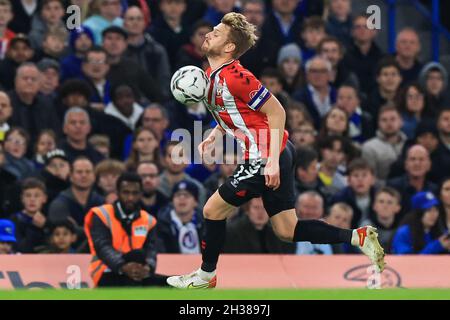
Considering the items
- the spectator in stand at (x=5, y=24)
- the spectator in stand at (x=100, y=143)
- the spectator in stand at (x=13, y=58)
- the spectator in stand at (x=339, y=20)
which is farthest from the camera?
the spectator in stand at (x=339, y=20)

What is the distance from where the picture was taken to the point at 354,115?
16188 millimetres

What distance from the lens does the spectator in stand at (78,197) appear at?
544 inches

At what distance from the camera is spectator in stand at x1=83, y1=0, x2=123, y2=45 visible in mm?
16250

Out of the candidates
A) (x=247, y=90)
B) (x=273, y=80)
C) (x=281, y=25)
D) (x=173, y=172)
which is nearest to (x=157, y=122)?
(x=173, y=172)

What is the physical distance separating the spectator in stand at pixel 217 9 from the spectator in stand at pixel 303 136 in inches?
81.3

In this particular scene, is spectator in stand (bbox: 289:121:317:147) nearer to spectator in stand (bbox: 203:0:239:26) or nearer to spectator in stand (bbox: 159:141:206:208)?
spectator in stand (bbox: 159:141:206:208)

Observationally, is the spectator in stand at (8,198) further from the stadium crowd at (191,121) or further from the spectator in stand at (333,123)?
the spectator in stand at (333,123)

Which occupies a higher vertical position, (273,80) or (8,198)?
(273,80)

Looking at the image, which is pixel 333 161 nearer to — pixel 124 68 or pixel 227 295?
pixel 124 68

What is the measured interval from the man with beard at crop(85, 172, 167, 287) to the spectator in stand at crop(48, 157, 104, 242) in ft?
3.65

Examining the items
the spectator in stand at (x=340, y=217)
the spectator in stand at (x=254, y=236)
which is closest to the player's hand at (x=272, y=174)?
the spectator in stand at (x=254, y=236)

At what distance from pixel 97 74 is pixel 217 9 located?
201 centimetres

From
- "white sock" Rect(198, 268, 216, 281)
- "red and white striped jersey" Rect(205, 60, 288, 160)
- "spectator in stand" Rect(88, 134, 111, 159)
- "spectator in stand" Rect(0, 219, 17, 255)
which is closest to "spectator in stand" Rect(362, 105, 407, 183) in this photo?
"spectator in stand" Rect(88, 134, 111, 159)
